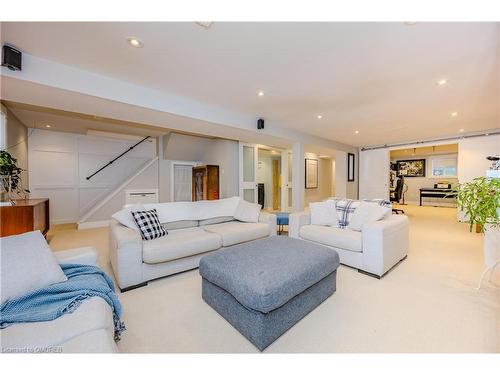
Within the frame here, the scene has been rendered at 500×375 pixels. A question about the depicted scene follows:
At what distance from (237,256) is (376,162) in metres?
6.81

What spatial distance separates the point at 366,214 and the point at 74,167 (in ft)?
21.3

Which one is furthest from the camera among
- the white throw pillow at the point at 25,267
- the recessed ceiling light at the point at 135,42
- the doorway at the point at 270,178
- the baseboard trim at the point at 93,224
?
the doorway at the point at 270,178

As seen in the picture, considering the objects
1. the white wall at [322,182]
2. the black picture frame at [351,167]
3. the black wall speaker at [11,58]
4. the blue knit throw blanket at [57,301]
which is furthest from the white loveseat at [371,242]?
the white wall at [322,182]

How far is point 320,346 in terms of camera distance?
4.57ft

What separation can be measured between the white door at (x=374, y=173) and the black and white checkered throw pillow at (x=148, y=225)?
676 cm

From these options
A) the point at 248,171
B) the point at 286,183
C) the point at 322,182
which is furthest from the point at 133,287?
the point at 322,182

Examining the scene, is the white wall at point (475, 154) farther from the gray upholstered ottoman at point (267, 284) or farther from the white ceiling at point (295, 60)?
the gray upholstered ottoman at point (267, 284)

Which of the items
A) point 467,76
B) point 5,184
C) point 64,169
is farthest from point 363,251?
point 64,169

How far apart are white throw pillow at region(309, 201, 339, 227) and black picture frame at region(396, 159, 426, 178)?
27.6 feet

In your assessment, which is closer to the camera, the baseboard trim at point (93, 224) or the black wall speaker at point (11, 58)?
the black wall speaker at point (11, 58)

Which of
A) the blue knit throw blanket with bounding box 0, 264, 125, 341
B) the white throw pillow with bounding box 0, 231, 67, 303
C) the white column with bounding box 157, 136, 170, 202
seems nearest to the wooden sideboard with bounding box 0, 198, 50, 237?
the white throw pillow with bounding box 0, 231, 67, 303

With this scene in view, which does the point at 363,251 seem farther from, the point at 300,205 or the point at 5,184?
the point at 5,184

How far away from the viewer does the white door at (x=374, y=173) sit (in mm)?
6715
